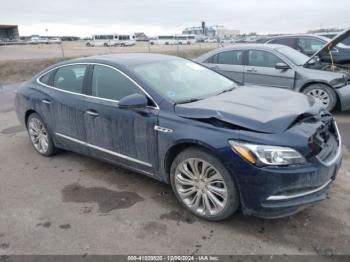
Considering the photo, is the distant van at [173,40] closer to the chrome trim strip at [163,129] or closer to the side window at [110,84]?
the side window at [110,84]

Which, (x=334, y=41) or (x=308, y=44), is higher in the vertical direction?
(x=334, y=41)

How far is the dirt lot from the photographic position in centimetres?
296

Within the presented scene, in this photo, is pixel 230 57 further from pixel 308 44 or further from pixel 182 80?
pixel 182 80

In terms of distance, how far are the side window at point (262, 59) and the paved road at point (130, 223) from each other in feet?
11.7

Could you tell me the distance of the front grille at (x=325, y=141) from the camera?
2.97 meters

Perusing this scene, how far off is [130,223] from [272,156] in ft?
4.96

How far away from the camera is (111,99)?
3.95 meters

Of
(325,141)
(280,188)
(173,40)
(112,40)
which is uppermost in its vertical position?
(325,141)

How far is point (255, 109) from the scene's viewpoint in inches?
127

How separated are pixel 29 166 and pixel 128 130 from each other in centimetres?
203

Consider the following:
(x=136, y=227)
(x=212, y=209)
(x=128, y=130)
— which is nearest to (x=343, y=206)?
(x=212, y=209)

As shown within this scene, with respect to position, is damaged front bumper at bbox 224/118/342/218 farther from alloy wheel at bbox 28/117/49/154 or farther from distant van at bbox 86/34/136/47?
distant van at bbox 86/34/136/47

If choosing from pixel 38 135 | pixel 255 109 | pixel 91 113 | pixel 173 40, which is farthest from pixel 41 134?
pixel 173 40

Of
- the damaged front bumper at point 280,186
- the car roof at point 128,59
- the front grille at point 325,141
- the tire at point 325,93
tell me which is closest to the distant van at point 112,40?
the tire at point 325,93
